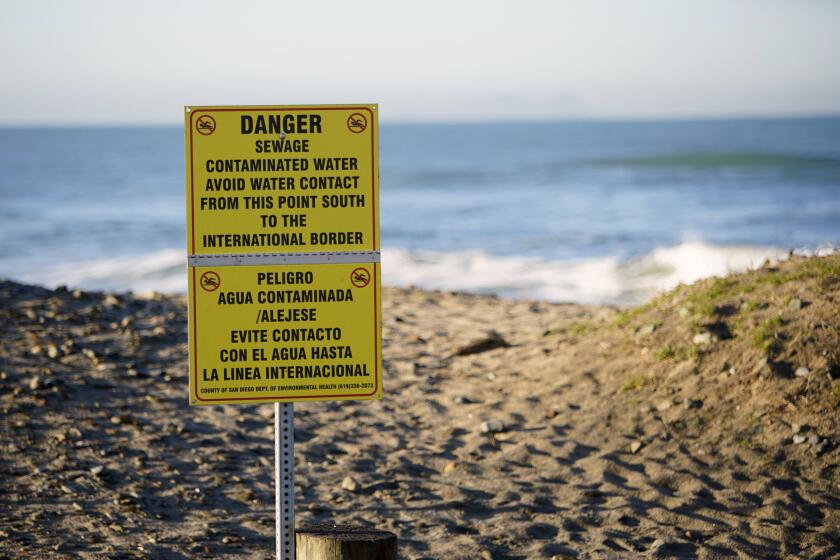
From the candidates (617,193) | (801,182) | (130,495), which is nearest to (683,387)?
(130,495)

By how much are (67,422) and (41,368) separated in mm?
1110

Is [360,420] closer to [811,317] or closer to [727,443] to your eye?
[727,443]

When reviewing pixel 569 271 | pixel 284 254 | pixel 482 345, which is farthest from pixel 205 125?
pixel 569 271

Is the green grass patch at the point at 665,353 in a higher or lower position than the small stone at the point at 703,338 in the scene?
lower

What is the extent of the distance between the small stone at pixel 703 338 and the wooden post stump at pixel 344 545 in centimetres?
405

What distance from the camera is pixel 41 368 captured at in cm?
790

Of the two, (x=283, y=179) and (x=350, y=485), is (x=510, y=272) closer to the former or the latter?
(x=350, y=485)

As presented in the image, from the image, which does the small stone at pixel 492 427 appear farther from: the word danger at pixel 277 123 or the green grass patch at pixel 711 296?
the word danger at pixel 277 123

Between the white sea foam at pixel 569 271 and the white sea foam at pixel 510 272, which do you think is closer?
the white sea foam at pixel 569 271

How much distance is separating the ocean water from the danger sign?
6.07m

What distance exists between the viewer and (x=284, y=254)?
3.91 meters

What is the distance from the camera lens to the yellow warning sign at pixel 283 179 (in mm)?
3859

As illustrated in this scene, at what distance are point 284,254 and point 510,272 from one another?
1439 centimetres

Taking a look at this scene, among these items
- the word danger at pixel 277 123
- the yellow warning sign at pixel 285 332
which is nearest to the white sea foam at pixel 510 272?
the yellow warning sign at pixel 285 332
